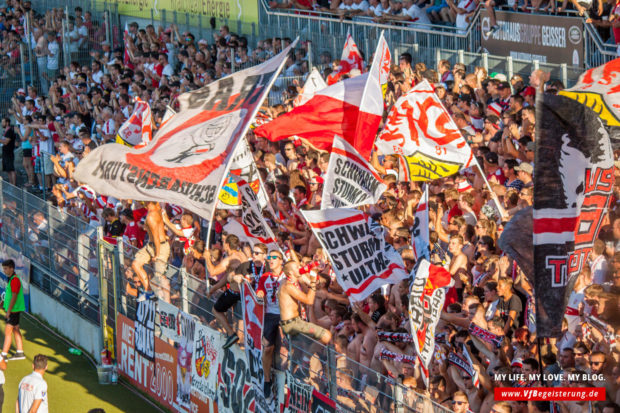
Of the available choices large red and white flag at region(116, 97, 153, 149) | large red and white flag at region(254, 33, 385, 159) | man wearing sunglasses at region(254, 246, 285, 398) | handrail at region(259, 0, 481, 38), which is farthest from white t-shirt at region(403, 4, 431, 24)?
man wearing sunglasses at region(254, 246, 285, 398)

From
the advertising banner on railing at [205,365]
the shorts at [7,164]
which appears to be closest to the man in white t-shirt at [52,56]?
the shorts at [7,164]

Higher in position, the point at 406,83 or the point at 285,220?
the point at 406,83

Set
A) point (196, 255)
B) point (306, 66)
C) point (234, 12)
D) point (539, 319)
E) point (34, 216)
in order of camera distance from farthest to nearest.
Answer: point (234, 12)
point (306, 66)
point (34, 216)
point (196, 255)
point (539, 319)

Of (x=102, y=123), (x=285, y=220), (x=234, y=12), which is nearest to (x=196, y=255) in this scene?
(x=285, y=220)

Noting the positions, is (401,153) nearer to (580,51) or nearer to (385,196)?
(385,196)

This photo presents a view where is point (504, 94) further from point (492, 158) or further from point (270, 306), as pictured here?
point (270, 306)

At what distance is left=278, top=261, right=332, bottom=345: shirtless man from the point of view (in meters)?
11.8

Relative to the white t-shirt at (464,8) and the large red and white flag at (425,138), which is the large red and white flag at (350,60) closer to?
the white t-shirt at (464,8)

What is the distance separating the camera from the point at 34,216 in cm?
1917

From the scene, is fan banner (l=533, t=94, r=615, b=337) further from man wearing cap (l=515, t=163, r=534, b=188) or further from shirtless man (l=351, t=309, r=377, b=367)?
man wearing cap (l=515, t=163, r=534, b=188)

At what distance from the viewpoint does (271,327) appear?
1222 centimetres

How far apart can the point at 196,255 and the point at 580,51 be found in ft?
20.5

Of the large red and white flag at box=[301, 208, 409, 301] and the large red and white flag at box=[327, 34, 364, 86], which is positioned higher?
the large red and white flag at box=[327, 34, 364, 86]

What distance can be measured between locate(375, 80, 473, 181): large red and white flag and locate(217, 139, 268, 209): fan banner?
1659mm
